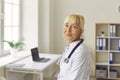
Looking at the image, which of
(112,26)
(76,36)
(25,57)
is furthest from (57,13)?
(76,36)

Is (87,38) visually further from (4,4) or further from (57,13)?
(4,4)

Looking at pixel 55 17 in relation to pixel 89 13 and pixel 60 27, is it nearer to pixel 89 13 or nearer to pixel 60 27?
pixel 60 27

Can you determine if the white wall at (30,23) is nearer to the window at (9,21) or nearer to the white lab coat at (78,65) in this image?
the window at (9,21)

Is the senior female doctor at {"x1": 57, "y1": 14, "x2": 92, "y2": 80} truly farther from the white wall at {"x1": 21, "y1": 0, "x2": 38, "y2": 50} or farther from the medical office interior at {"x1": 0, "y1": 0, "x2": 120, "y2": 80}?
the white wall at {"x1": 21, "y1": 0, "x2": 38, "y2": 50}

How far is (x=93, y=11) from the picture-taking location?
5.36 m

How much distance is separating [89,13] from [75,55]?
4.00 m

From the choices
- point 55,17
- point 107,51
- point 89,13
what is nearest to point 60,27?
point 55,17

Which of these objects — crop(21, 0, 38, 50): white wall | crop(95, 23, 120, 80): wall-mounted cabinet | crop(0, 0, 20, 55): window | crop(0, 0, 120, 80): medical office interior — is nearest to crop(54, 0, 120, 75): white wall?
crop(0, 0, 120, 80): medical office interior

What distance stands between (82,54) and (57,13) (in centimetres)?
412

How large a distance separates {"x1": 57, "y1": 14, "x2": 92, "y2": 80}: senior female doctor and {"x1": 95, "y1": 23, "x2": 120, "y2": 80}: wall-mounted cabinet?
12.2 feet

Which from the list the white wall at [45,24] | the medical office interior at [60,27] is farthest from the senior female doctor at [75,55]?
the white wall at [45,24]

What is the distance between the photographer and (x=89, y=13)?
212 inches

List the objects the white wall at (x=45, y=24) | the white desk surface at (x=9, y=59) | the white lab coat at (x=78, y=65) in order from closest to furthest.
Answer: the white lab coat at (x=78, y=65)
the white desk surface at (x=9, y=59)
the white wall at (x=45, y=24)

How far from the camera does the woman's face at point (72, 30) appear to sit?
1.50 meters
